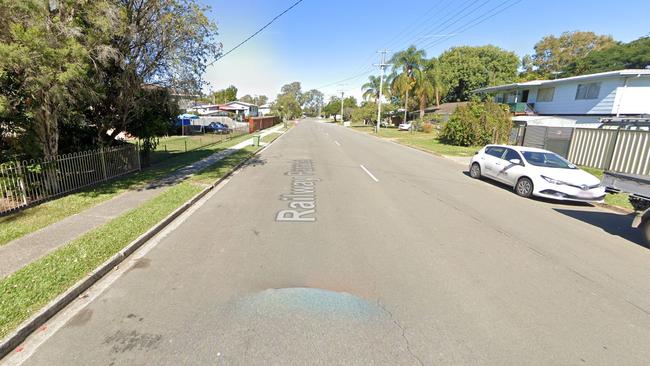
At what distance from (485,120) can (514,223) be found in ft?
59.4

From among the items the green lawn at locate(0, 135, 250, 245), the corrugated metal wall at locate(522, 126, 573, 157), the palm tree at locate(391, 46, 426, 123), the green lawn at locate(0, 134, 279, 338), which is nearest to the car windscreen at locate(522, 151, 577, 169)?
the corrugated metal wall at locate(522, 126, 573, 157)

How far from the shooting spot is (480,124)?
880 inches

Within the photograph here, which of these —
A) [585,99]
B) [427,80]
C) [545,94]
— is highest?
[427,80]

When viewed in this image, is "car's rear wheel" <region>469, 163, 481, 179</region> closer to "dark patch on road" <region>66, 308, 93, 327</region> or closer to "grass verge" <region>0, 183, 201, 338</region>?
"grass verge" <region>0, 183, 201, 338</region>

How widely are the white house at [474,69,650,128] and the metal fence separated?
23.3m

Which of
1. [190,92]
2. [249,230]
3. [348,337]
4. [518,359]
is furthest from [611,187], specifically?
[190,92]

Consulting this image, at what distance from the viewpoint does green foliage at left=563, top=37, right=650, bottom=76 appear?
3806 centimetres

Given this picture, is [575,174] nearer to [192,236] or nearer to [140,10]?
[192,236]

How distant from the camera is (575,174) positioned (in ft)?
28.1

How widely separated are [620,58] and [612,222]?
158 feet

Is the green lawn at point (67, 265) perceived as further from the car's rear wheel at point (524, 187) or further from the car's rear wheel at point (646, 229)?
the car's rear wheel at point (524, 187)

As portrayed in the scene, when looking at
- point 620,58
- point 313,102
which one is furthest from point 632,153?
point 313,102

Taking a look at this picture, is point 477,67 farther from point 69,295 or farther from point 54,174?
point 69,295

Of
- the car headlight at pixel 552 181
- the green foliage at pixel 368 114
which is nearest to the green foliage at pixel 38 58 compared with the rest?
the car headlight at pixel 552 181
